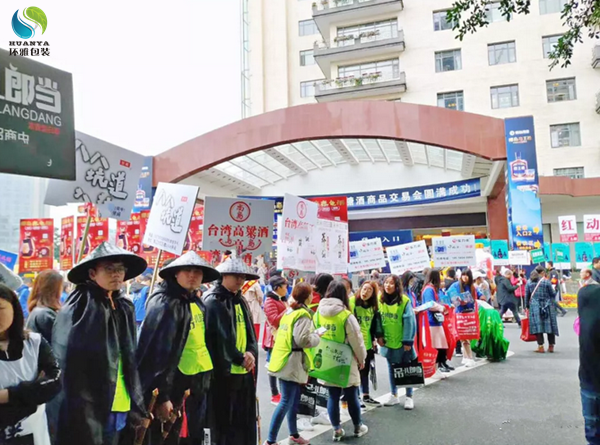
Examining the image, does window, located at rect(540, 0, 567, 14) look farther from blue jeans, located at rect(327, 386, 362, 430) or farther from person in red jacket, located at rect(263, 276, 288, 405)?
blue jeans, located at rect(327, 386, 362, 430)

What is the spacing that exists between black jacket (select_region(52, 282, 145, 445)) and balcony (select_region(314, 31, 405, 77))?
2838 cm

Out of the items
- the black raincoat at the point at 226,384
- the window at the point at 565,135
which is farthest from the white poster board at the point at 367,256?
the window at the point at 565,135

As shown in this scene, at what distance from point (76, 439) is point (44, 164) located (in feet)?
5.15

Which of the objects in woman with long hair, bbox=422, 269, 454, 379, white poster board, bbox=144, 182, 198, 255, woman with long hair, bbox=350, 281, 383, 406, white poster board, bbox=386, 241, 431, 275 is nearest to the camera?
white poster board, bbox=144, 182, 198, 255

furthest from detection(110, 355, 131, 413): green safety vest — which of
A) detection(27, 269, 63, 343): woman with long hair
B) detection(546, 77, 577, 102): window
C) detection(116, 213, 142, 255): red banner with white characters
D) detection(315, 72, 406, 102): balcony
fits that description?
detection(546, 77, 577, 102): window

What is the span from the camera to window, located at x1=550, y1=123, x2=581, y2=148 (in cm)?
2584

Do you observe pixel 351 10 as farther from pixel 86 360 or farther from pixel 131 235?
pixel 86 360

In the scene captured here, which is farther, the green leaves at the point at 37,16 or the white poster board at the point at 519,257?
the white poster board at the point at 519,257

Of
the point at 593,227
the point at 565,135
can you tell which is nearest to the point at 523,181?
the point at 593,227

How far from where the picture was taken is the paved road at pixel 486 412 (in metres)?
4.77

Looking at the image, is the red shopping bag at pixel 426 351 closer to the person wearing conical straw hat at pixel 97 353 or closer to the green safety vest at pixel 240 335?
the green safety vest at pixel 240 335

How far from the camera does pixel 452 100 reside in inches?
1118

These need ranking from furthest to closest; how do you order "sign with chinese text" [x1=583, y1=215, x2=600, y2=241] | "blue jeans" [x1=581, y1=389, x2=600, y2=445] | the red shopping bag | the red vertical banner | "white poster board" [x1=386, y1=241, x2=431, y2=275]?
1. "sign with chinese text" [x1=583, y1=215, x2=600, y2=241]
2. the red vertical banner
3. "white poster board" [x1=386, y1=241, x2=431, y2=275]
4. the red shopping bag
5. "blue jeans" [x1=581, y1=389, x2=600, y2=445]

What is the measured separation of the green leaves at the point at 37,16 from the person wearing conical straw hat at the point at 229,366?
432 centimetres
